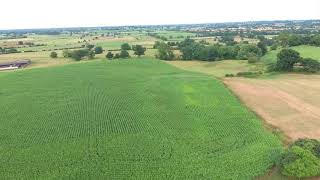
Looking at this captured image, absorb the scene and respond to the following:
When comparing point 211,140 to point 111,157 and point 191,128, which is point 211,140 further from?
point 111,157

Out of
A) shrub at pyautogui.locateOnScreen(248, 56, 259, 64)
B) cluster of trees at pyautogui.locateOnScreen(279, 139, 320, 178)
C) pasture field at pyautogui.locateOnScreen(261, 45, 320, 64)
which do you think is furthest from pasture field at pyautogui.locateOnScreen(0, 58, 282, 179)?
pasture field at pyautogui.locateOnScreen(261, 45, 320, 64)

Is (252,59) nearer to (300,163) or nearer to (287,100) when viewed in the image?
(287,100)

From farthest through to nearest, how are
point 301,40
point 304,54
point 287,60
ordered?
point 301,40 → point 304,54 → point 287,60

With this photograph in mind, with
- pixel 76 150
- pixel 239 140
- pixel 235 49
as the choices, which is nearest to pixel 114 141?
pixel 76 150

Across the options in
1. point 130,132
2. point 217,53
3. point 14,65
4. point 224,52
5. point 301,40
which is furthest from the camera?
point 301,40

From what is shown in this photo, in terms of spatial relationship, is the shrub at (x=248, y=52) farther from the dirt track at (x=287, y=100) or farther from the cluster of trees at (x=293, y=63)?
the dirt track at (x=287, y=100)

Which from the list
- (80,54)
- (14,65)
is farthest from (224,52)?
(14,65)
